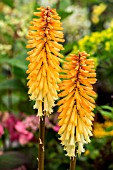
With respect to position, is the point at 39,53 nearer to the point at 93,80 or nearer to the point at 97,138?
the point at 93,80

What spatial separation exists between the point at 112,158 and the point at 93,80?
1.60m

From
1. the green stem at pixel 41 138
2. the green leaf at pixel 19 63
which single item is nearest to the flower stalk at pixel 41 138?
the green stem at pixel 41 138

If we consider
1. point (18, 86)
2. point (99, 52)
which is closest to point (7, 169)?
point (18, 86)

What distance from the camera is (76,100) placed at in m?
1.77

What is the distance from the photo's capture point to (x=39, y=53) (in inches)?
69.7

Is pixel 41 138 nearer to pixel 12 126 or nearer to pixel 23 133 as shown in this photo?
pixel 23 133

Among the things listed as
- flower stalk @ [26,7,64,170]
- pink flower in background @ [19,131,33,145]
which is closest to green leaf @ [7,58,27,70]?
pink flower in background @ [19,131,33,145]

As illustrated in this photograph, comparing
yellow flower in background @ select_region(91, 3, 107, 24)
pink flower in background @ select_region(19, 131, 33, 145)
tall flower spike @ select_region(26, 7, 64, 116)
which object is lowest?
tall flower spike @ select_region(26, 7, 64, 116)

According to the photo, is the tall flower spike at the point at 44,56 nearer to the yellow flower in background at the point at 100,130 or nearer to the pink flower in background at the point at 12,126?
the yellow flower in background at the point at 100,130

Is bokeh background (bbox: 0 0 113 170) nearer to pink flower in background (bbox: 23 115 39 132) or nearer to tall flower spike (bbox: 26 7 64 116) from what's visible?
pink flower in background (bbox: 23 115 39 132)

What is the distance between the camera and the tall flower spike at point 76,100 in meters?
1.73

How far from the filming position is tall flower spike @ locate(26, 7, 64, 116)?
174 centimetres

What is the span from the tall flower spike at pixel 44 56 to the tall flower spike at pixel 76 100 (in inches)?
1.8

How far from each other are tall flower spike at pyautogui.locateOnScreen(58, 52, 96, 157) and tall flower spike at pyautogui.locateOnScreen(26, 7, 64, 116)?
0.04 m
